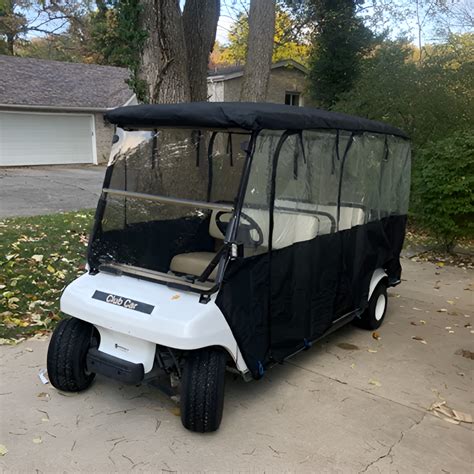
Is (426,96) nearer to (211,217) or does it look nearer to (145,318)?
(211,217)

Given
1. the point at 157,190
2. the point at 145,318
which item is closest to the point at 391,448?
the point at 145,318

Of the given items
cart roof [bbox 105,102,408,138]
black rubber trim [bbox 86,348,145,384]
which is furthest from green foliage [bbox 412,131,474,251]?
black rubber trim [bbox 86,348,145,384]

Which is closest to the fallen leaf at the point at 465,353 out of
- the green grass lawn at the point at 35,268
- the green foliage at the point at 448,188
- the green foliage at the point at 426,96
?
the green foliage at the point at 448,188

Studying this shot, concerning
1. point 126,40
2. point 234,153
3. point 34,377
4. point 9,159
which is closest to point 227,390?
point 34,377

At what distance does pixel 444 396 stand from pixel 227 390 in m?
1.62

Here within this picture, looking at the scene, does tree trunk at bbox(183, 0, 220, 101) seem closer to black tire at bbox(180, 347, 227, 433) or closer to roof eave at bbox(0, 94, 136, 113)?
black tire at bbox(180, 347, 227, 433)

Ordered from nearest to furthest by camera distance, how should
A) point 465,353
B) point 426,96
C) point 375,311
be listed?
point 465,353
point 375,311
point 426,96

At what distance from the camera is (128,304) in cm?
315

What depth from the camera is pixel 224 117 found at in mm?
3012

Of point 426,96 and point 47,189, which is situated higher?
point 426,96

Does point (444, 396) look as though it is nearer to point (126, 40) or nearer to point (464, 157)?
point (464, 157)

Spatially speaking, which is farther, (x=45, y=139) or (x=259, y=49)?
(x=45, y=139)

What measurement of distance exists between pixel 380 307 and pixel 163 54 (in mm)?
4231

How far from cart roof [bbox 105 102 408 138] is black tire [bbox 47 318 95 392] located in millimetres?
1461
